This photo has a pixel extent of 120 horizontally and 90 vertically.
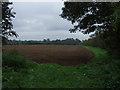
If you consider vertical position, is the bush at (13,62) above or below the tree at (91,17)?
below

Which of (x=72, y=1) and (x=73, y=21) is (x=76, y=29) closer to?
(x=73, y=21)

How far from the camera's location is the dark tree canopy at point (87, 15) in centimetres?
2003

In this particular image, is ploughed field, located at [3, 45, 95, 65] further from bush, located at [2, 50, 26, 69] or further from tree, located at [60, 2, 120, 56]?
bush, located at [2, 50, 26, 69]

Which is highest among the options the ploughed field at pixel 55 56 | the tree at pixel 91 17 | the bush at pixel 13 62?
the tree at pixel 91 17

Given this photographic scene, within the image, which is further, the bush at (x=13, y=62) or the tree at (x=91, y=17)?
the tree at (x=91, y=17)

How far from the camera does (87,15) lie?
21422 millimetres

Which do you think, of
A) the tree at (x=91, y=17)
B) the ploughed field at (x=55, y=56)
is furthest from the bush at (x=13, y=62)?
the tree at (x=91, y=17)

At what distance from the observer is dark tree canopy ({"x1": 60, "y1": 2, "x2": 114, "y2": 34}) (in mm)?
20031

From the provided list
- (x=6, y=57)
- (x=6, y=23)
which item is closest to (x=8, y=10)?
(x=6, y=23)

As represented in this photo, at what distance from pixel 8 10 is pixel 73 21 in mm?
7601

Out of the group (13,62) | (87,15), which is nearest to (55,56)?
(87,15)

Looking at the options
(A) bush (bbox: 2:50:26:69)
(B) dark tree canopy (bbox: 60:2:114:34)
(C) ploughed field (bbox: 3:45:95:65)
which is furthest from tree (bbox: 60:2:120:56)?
(A) bush (bbox: 2:50:26:69)

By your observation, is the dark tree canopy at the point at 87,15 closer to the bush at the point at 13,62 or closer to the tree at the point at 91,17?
the tree at the point at 91,17

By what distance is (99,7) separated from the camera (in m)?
20.3
